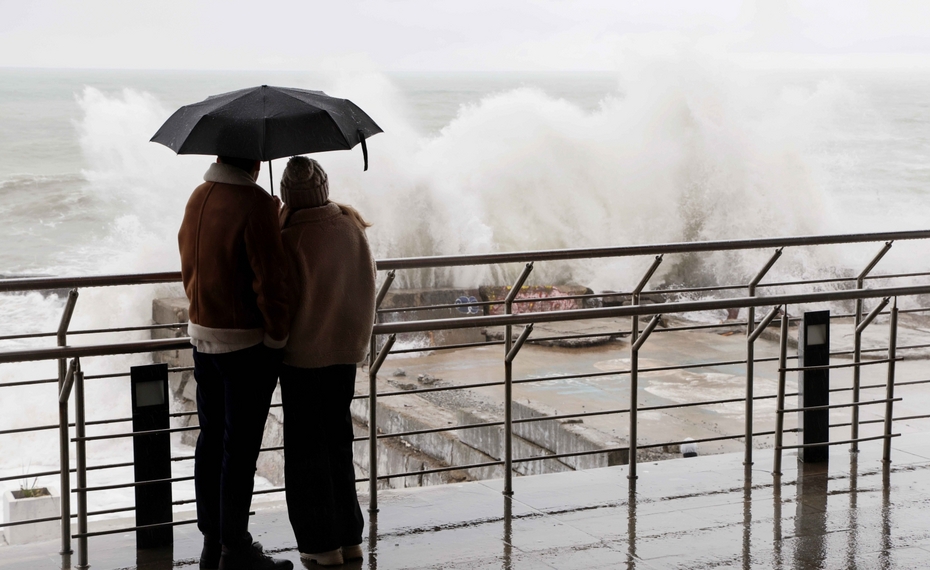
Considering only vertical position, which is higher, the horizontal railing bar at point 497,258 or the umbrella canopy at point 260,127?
the umbrella canopy at point 260,127

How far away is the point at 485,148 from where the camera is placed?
2584cm

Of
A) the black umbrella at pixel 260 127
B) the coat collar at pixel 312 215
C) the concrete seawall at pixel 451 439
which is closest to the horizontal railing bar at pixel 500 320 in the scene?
the coat collar at pixel 312 215

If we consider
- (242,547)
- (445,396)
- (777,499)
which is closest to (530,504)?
(777,499)

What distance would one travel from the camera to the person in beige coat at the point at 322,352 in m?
2.96

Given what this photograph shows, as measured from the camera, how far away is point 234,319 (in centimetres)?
287

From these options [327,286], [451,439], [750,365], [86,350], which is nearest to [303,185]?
[327,286]

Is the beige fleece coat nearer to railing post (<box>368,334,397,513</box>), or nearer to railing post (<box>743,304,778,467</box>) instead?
→ railing post (<box>368,334,397,513</box>)

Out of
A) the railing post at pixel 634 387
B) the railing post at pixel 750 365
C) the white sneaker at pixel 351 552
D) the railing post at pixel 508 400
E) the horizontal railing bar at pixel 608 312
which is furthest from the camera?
the railing post at pixel 750 365

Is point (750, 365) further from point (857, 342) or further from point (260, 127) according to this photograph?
point (260, 127)

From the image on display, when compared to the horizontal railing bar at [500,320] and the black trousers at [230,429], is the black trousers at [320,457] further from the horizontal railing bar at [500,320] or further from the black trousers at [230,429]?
the horizontal railing bar at [500,320]

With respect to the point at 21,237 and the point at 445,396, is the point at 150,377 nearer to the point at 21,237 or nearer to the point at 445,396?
the point at 445,396

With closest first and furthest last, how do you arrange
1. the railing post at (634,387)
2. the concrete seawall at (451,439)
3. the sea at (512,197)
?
1. the railing post at (634,387)
2. the concrete seawall at (451,439)
3. the sea at (512,197)

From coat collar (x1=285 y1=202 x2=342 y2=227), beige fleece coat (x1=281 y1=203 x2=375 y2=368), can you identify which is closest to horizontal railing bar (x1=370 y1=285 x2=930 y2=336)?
beige fleece coat (x1=281 y1=203 x2=375 y2=368)

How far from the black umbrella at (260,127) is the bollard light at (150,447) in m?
0.85
